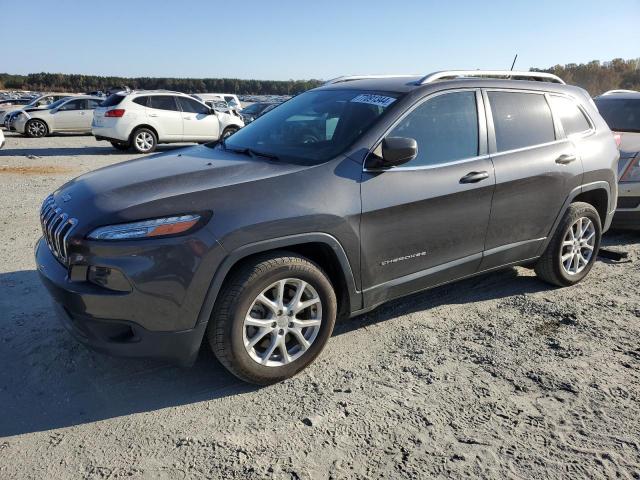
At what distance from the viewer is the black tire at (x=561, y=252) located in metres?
4.50

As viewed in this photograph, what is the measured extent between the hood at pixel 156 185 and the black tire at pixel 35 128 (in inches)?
698

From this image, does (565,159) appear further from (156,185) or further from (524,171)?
(156,185)

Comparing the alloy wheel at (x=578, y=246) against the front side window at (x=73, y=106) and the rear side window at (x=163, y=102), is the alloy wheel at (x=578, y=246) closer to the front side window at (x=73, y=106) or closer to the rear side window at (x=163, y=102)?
the rear side window at (x=163, y=102)

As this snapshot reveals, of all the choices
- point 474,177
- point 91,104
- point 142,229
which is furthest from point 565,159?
point 91,104

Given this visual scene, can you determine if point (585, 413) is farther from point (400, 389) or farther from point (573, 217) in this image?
point (573, 217)

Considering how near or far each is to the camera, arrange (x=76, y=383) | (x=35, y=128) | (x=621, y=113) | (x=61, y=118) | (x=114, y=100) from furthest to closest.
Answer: (x=61, y=118) → (x=35, y=128) → (x=114, y=100) → (x=621, y=113) → (x=76, y=383)

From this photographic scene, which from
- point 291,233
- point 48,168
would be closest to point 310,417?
point 291,233

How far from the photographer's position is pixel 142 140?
46.9 feet

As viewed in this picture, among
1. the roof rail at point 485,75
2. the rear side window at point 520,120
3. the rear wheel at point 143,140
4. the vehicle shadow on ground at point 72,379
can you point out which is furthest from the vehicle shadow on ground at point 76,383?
the rear wheel at point 143,140

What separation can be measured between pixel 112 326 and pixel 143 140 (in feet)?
41.1

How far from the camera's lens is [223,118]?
1616 cm

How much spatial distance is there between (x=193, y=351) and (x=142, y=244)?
66 centimetres

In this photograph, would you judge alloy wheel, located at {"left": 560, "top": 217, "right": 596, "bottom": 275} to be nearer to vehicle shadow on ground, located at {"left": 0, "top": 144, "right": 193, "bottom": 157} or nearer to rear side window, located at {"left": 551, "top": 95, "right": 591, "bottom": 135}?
rear side window, located at {"left": 551, "top": 95, "right": 591, "bottom": 135}

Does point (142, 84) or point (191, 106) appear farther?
point (142, 84)
